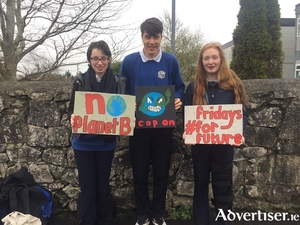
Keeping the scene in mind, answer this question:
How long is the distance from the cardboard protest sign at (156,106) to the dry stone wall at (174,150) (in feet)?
1.99

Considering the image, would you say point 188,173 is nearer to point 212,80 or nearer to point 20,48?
point 212,80

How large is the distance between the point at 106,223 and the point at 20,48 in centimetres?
425

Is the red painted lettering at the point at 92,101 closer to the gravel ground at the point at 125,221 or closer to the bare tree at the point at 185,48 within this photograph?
the gravel ground at the point at 125,221

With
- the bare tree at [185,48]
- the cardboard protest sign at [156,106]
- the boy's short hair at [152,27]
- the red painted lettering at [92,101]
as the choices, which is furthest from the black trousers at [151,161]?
the bare tree at [185,48]

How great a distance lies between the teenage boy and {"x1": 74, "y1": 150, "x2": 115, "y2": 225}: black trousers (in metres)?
0.28

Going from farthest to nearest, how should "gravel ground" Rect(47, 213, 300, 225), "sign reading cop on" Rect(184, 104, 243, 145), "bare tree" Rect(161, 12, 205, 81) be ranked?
"bare tree" Rect(161, 12, 205, 81) < "gravel ground" Rect(47, 213, 300, 225) < "sign reading cop on" Rect(184, 104, 243, 145)

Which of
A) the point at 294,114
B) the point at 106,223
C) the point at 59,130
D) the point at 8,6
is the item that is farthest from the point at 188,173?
the point at 8,6

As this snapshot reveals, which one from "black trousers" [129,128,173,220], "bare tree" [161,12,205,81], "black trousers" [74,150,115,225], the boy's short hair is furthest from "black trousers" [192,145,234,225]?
"bare tree" [161,12,205,81]

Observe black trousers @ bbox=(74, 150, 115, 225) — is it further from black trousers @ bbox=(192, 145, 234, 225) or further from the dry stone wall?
black trousers @ bbox=(192, 145, 234, 225)

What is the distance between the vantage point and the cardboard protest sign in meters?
2.61

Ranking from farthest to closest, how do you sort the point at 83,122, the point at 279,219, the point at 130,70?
the point at 279,219 → the point at 130,70 → the point at 83,122

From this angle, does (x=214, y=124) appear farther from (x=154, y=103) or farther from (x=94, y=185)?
(x=94, y=185)

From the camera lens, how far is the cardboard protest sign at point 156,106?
2.61 m

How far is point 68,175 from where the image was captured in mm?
3285
